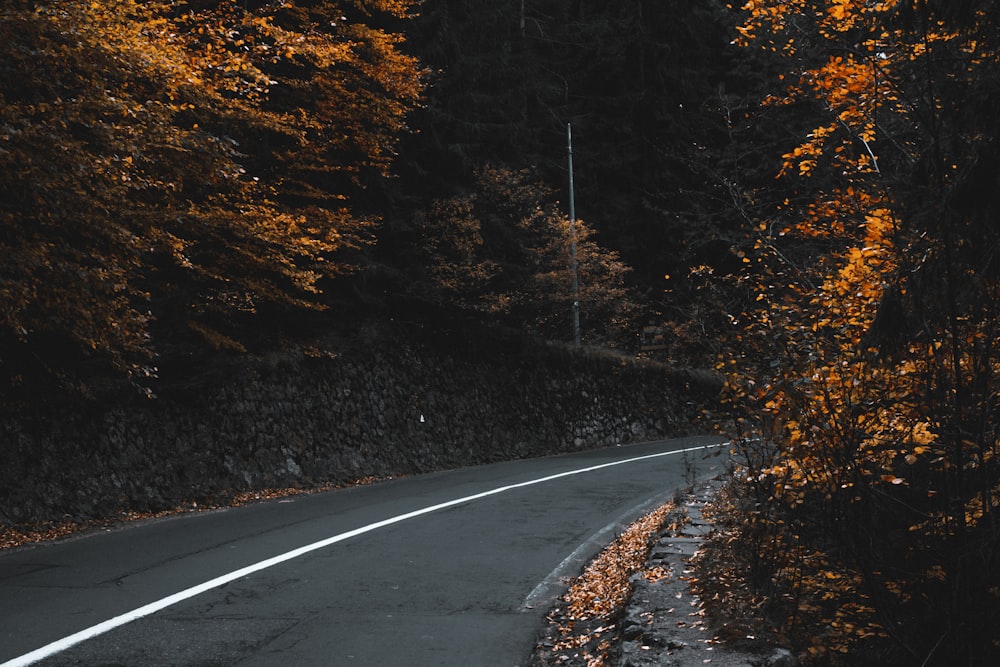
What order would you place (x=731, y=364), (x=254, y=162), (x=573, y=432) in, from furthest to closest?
(x=573, y=432), (x=254, y=162), (x=731, y=364)

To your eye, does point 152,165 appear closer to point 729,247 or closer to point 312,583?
point 312,583

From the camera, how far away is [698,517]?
378 inches

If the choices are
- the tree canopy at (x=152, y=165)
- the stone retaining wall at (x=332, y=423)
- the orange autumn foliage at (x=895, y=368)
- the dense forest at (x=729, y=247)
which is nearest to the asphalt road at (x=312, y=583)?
the orange autumn foliage at (x=895, y=368)

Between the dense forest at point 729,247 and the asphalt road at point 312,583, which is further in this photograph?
the asphalt road at point 312,583

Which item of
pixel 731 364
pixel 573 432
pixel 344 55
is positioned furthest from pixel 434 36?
pixel 731 364

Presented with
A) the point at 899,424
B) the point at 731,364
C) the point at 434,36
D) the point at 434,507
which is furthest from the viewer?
the point at 434,36

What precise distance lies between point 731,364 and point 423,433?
47.9 ft

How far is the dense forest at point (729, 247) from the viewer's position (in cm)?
462

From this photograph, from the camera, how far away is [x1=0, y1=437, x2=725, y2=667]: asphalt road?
571 centimetres

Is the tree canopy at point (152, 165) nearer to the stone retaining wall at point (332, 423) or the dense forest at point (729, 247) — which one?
the dense forest at point (729, 247)

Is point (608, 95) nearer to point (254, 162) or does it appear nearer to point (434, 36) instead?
point (434, 36)

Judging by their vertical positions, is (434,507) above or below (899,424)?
below

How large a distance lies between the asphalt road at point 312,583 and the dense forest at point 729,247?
64.5 inches

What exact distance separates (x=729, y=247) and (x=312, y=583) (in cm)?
716
